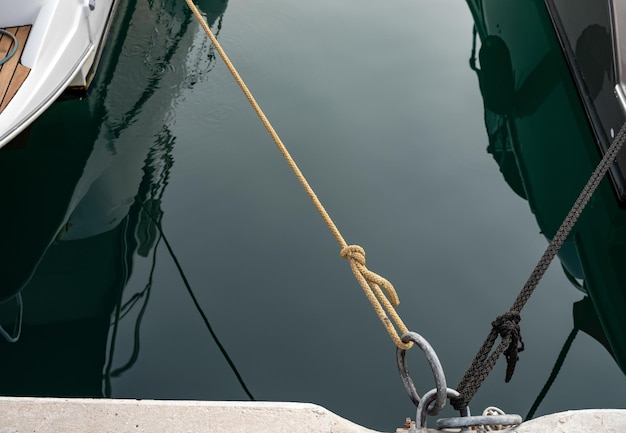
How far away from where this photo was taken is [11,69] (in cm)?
321

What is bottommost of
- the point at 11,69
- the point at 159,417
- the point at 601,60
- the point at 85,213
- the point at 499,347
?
the point at 85,213

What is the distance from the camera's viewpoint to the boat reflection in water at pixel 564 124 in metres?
3.30

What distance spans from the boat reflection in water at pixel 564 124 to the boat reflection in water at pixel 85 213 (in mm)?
1957

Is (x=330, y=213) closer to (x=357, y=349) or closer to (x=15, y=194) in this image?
(x=357, y=349)

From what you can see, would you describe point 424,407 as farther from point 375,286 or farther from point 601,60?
point 601,60

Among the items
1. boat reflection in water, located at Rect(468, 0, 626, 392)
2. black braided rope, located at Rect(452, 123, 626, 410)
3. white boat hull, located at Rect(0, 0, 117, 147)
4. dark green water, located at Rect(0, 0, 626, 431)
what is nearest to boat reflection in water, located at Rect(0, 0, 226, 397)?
dark green water, located at Rect(0, 0, 626, 431)

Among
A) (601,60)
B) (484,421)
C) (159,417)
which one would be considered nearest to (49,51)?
(159,417)

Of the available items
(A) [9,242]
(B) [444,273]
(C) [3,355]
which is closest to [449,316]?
(B) [444,273]

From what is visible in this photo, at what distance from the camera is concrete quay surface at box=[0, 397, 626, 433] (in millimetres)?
1667

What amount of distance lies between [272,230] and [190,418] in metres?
1.75

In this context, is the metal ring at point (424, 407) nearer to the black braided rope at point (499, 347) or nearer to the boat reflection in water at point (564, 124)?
the black braided rope at point (499, 347)

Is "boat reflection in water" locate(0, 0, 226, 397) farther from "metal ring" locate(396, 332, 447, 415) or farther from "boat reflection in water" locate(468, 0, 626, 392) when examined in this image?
"boat reflection in water" locate(468, 0, 626, 392)

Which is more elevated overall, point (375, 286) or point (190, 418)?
point (375, 286)

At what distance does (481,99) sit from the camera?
4480 mm
